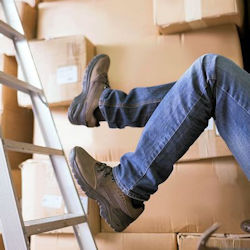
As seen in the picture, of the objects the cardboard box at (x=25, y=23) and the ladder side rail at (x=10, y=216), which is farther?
the cardboard box at (x=25, y=23)

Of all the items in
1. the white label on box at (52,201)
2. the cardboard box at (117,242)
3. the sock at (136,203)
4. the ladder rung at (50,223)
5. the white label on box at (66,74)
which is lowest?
the cardboard box at (117,242)

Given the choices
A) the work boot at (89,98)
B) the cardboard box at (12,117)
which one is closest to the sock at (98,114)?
the work boot at (89,98)

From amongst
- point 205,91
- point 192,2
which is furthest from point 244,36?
point 205,91

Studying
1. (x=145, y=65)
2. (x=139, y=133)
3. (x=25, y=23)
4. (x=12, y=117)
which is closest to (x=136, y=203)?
(x=139, y=133)

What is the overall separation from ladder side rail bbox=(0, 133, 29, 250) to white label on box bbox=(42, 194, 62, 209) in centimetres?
52

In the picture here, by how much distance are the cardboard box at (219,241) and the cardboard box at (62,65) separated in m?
0.62

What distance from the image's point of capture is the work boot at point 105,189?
96cm

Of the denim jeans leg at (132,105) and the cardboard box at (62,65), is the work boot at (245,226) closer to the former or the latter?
the denim jeans leg at (132,105)

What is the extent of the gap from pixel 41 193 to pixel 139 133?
0.41 metres

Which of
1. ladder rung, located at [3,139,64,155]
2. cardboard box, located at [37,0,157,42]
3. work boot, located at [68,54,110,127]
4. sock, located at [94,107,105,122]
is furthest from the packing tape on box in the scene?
ladder rung, located at [3,139,64,155]

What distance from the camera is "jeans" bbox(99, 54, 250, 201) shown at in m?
0.85

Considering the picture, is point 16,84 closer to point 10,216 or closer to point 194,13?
point 10,216

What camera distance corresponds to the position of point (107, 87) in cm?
111

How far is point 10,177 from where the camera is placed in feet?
2.87
